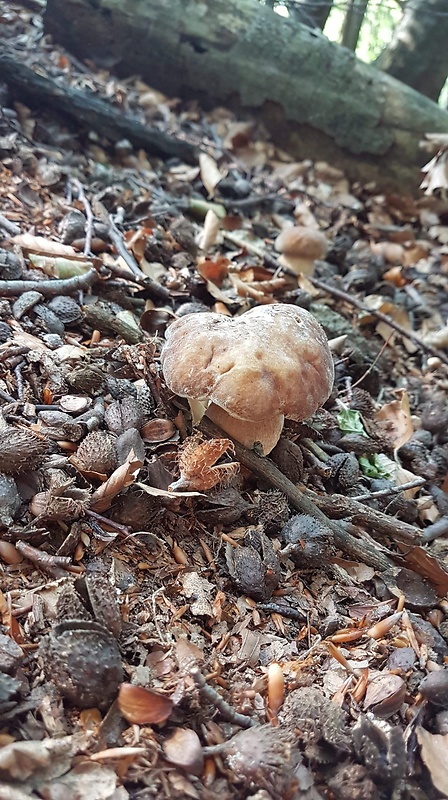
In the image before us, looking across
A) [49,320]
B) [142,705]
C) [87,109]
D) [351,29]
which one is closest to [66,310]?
[49,320]

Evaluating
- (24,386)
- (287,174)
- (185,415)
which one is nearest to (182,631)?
(185,415)

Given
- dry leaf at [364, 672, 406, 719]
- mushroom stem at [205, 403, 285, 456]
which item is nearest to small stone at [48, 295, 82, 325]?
mushroom stem at [205, 403, 285, 456]

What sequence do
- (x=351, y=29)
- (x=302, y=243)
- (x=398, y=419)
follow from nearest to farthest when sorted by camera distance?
(x=398, y=419)
(x=302, y=243)
(x=351, y=29)

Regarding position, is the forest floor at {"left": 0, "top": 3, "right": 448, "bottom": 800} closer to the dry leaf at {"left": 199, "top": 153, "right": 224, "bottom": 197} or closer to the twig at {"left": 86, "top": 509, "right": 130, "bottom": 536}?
the twig at {"left": 86, "top": 509, "right": 130, "bottom": 536}

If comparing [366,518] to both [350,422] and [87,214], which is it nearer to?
[350,422]

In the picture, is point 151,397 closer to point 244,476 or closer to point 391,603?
point 244,476

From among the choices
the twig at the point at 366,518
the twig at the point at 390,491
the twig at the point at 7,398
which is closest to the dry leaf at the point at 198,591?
the twig at the point at 366,518

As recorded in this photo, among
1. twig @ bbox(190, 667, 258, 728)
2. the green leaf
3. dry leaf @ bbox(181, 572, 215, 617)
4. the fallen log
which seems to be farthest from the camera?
the fallen log
